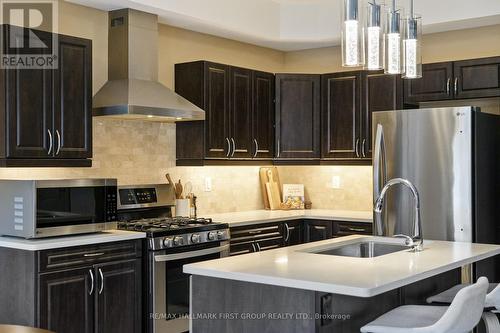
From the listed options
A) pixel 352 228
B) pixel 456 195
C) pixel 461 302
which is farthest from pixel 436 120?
pixel 461 302

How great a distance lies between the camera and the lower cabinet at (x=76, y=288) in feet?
13.0

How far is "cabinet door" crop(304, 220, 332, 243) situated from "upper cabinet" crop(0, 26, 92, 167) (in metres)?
2.35

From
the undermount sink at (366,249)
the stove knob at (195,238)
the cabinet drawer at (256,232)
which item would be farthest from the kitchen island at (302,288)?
the cabinet drawer at (256,232)

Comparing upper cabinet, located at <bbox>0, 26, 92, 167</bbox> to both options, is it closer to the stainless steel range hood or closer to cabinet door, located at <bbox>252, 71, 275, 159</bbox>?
the stainless steel range hood

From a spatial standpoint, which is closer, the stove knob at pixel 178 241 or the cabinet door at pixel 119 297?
the cabinet door at pixel 119 297

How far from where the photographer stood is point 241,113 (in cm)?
602

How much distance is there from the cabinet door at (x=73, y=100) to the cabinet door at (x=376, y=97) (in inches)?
106

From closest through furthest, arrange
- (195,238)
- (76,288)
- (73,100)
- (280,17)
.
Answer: (76,288)
(73,100)
(195,238)
(280,17)

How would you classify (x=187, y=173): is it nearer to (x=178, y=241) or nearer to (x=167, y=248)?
(x=178, y=241)

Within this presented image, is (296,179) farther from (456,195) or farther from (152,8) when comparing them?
(152,8)

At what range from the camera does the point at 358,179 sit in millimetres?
6676

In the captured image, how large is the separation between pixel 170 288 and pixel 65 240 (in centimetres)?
97

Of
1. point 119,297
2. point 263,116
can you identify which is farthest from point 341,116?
point 119,297

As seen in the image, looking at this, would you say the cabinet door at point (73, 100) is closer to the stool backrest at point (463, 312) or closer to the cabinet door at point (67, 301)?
the cabinet door at point (67, 301)
